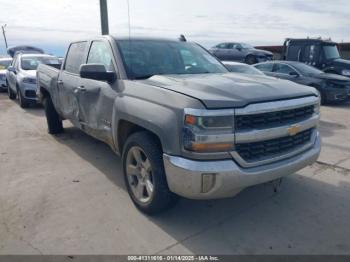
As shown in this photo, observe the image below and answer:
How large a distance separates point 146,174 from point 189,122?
0.90 metres

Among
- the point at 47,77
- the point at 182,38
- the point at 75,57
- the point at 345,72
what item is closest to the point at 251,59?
the point at 345,72

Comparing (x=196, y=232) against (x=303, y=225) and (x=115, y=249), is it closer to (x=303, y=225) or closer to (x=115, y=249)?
(x=115, y=249)

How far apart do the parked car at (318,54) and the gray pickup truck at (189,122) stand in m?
11.0

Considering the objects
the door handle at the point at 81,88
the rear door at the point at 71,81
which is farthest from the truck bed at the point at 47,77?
the door handle at the point at 81,88

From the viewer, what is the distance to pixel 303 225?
10.8ft

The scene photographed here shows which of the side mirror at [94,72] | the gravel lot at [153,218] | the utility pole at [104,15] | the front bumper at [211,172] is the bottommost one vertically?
the gravel lot at [153,218]

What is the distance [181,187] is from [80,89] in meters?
2.48

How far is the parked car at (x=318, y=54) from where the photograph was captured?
13570mm

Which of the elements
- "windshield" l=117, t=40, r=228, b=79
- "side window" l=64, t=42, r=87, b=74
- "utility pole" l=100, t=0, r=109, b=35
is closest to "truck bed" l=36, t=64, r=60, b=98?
"side window" l=64, t=42, r=87, b=74

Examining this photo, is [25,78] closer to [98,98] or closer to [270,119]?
[98,98]

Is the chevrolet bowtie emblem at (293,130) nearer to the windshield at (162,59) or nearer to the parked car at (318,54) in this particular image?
the windshield at (162,59)

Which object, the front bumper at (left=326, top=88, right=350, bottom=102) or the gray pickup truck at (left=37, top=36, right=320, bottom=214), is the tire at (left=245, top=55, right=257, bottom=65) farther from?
the gray pickup truck at (left=37, top=36, right=320, bottom=214)

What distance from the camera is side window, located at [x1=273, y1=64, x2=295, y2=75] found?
1154cm

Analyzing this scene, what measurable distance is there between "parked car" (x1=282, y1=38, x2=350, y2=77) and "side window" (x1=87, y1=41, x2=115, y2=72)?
1148cm
